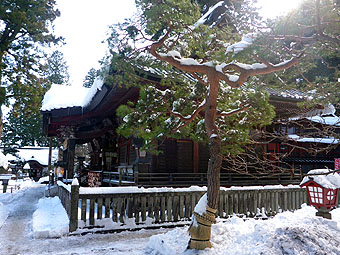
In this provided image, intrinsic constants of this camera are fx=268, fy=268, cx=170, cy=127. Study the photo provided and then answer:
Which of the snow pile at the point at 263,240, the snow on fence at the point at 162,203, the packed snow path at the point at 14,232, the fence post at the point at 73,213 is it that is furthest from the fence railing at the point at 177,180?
the snow pile at the point at 263,240

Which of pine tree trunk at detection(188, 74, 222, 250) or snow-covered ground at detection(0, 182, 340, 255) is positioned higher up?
pine tree trunk at detection(188, 74, 222, 250)

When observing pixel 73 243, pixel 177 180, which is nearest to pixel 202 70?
pixel 73 243

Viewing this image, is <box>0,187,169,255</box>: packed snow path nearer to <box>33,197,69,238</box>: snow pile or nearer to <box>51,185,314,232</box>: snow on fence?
<box>33,197,69,238</box>: snow pile

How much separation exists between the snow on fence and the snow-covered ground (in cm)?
47

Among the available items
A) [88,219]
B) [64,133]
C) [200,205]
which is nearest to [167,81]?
[200,205]

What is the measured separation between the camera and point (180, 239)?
17.1 feet

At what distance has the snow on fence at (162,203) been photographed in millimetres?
6771

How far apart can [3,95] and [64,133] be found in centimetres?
368

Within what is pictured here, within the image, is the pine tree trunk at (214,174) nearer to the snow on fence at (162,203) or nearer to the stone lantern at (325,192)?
the snow on fence at (162,203)

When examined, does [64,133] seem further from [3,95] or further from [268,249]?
[268,249]

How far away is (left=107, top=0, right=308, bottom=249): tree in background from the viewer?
454cm

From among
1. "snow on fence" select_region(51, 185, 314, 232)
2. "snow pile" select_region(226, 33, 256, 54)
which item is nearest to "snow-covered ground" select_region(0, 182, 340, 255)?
"snow on fence" select_region(51, 185, 314, 232)

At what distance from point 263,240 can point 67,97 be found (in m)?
11.8

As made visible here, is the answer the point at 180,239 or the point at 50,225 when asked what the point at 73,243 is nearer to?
the point at 50,225
